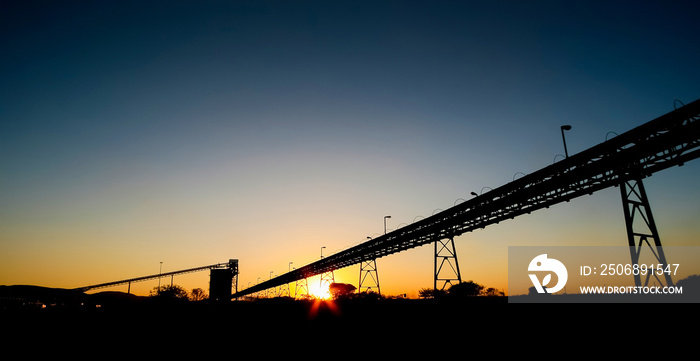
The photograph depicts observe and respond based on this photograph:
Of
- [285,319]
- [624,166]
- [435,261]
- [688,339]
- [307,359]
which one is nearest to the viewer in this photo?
[688,339]

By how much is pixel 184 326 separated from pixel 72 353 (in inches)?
127

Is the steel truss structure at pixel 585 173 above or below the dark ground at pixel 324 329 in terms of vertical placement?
above

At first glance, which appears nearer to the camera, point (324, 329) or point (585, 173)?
point (324, 329)

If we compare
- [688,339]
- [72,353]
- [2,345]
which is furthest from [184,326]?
[688,339]

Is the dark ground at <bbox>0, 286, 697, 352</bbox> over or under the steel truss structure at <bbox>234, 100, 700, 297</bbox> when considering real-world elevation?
under

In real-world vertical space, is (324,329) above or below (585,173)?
below

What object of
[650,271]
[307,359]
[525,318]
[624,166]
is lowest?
[307,359]

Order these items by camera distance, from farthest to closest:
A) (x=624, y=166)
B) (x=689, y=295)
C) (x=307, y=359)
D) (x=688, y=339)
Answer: (x=624, y=166), (x=689, y=295), (x=307, y=359), (x=688, y=339)

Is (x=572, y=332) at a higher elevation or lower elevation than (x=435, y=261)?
lower

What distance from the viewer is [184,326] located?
13000 mm

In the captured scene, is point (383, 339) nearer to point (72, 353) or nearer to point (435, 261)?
point (72, 353)

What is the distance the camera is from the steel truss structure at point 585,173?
47.2ft

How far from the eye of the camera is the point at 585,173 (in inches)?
699

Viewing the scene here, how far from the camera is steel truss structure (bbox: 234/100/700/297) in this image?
14.4m
